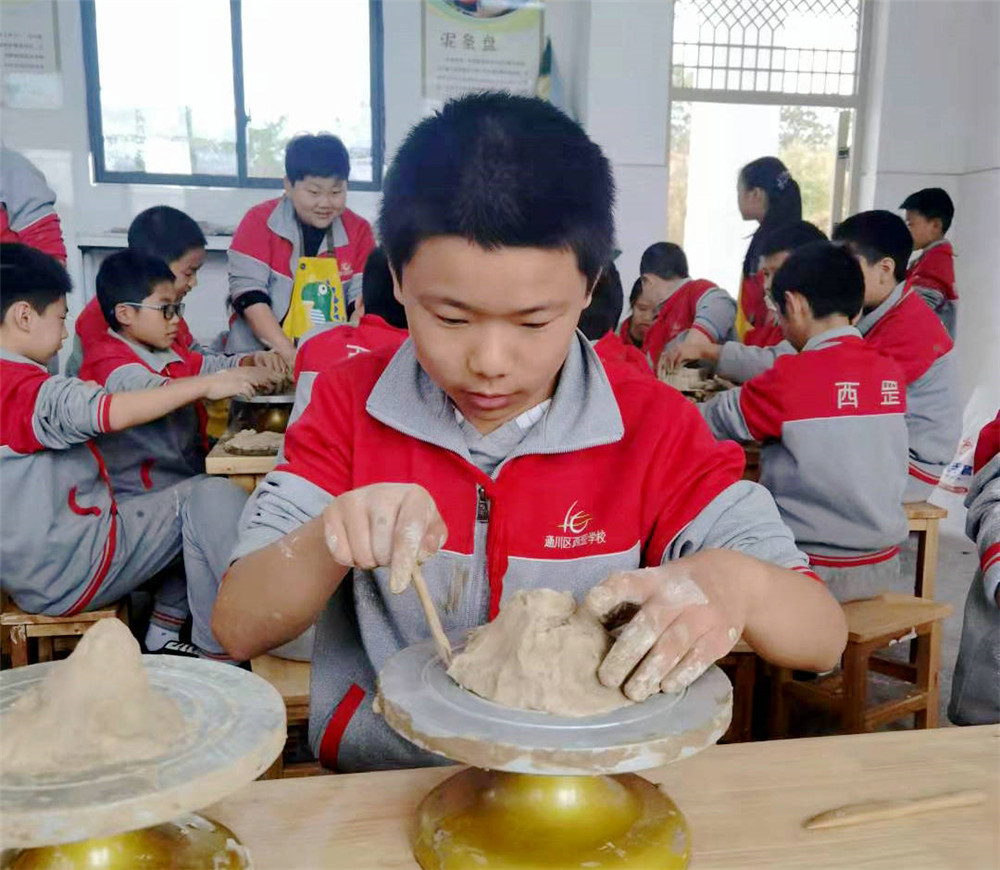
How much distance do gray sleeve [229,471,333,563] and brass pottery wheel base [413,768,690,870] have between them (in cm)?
39

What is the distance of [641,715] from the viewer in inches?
31.1

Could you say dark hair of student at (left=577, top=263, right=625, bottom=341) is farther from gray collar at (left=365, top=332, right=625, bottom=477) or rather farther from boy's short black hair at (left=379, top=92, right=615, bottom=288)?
boy's short black hair at (left=379, top=92, right=615, bottom=288)

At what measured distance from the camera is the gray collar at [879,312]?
3.38 metres

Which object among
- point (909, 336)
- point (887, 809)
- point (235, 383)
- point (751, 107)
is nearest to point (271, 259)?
point (235, 383)

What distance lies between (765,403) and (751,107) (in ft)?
15.0

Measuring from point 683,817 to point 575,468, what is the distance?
468 mm

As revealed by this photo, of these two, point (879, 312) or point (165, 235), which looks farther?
point (165, 235)

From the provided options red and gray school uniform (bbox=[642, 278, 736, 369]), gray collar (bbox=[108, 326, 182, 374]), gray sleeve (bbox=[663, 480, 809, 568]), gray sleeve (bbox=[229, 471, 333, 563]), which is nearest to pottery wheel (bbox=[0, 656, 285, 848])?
gray sleeve (bbox=[229, 471, 333, 563])

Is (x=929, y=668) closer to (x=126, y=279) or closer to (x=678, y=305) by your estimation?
(x=678, y=305)

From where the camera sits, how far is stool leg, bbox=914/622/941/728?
99.9 inches

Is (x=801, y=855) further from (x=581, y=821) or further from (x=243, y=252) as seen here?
(x=243, y=252)

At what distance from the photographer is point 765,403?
8.46 ft

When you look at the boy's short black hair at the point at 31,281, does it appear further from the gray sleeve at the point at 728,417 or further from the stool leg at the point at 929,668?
the stool leg at the point at 929,668

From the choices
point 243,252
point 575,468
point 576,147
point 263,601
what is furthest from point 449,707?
point 243,252
